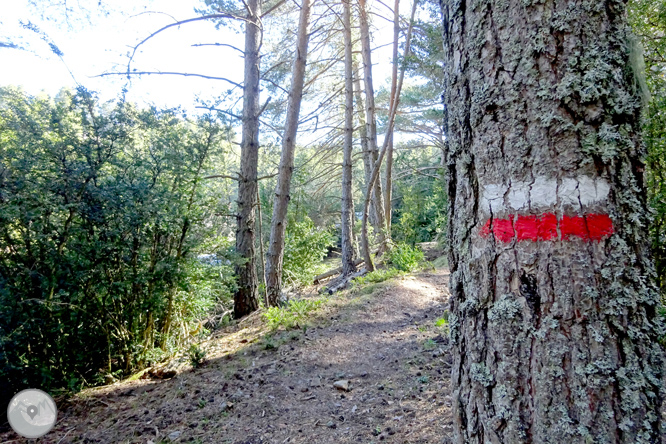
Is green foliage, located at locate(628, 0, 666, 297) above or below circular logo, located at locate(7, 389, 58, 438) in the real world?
above

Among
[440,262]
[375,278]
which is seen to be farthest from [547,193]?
[440,262]

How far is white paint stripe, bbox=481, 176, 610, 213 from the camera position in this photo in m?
0.86

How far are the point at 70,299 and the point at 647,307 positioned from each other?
4007 millimetres

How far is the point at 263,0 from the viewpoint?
6.27 meters

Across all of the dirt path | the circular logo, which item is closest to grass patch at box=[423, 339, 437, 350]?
the dirt path

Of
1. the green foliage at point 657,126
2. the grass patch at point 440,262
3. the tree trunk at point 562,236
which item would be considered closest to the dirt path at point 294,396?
the tree trunk at point 562,236

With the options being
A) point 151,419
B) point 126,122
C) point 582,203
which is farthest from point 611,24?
point 126,122

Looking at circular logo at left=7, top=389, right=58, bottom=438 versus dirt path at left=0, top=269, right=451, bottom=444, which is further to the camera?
circular logo at left=7, top=389, right=58, bottom=438

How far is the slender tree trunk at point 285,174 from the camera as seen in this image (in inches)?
233

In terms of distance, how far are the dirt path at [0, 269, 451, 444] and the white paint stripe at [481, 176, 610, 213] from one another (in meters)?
1.61

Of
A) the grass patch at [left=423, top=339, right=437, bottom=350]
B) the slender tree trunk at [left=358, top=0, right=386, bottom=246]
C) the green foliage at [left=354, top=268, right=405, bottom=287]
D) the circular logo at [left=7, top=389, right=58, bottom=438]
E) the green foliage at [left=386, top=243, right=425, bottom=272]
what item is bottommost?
the circular logo at [left=7, top=389, right=58, bottom=438]

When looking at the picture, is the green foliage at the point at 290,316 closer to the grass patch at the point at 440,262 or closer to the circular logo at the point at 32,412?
the circular logo at the point at 32,412

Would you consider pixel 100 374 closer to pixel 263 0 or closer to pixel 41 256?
pixel 41 256

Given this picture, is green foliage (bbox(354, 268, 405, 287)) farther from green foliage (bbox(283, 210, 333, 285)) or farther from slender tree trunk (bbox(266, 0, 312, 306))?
green foliage (bbox(283, 210, 333, 285))
